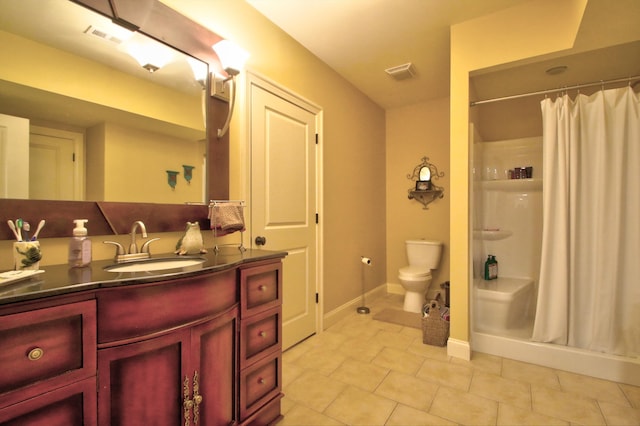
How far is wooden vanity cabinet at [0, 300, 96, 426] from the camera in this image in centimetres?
74

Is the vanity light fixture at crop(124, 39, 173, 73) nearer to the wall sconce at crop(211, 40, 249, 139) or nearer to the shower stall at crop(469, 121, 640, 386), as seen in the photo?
the wall sconce at crop(211, 40, 249, 139)

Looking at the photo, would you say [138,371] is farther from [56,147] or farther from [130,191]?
[56,147]

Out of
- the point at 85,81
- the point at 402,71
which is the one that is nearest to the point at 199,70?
the point at 85,81

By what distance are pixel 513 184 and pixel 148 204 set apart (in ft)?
10.3

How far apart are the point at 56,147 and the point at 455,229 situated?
2.39 m

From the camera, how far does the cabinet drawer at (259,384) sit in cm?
136

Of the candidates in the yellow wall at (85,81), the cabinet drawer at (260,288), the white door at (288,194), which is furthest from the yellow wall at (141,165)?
the cabinet drawer at (260,288)

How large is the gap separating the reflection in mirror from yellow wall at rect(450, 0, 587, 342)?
186cm

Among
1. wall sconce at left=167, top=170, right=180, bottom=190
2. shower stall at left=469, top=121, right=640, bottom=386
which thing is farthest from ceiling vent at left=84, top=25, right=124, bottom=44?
shower stall at left=469, top=121, right=640, bottom=386

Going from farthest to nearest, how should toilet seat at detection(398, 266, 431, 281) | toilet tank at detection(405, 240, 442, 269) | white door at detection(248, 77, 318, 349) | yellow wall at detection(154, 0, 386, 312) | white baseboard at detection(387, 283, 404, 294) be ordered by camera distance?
1. white baseboard at detection(387, 283, 404, 294)
2. toilet tank at detection(405, 240, 442, 269)
3. toilet seat at detection(398, 266, 431, 281)
4. white door at detection(248, 77, 318, 349)
5. yellow wall at detection(154, 0, 386, 312)

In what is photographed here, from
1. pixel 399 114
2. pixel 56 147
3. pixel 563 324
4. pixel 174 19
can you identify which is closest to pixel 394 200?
pixel 399 114

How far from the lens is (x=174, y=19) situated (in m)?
1.61

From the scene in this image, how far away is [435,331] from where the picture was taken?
2.45 meters

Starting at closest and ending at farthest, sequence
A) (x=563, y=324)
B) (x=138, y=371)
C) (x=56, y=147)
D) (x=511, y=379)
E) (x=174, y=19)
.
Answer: (x=138, y=371)
(x=56, y=147)
(x=174, y=19)
(x=511, y=379)
(x=563, y=324)
